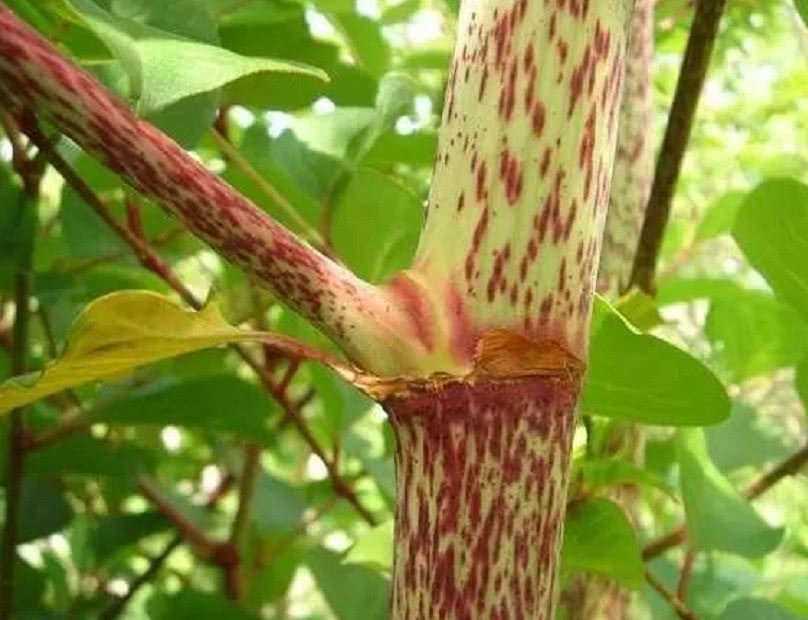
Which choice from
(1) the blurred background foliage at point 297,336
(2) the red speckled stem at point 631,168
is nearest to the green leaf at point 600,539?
Result: (1) the blurred background foliage at point 297,336

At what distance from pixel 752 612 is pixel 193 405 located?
8.0 inches

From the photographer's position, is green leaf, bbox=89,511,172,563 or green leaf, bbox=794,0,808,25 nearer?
green leaf, bbox=794,0,808,25

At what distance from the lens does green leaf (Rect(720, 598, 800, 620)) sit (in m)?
0.47

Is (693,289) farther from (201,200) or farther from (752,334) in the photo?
(201,200)

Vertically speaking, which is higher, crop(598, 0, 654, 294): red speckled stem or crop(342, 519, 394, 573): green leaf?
crop(598, 0, 654, 294): red speckled stem

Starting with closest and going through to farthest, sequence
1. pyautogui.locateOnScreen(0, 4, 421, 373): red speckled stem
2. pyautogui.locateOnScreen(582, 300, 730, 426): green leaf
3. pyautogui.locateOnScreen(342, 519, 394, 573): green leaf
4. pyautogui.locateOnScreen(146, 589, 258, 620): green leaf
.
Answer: pyautogui.locateOnScreen(0, 4, 421, 373): red speckled stem < pyautogui.locateOnScreen(582, 300, 730, 426): green leaf < pyautogui.locateOnScreen(342, 519, 394, 573): green leaf < pyautogui.locateOnScreen(146, 589, 258, 620): green leaf

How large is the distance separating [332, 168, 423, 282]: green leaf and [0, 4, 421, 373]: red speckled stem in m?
0.24

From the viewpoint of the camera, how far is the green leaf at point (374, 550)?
16.8 inches

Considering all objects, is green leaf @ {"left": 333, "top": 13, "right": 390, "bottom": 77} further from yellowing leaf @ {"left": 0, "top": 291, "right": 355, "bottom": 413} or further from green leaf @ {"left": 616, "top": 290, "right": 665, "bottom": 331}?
yellowing leaf @ {"left": 0, "top": 291, "right": 355, "bottom": 413}

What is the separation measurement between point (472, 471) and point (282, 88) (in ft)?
1.04

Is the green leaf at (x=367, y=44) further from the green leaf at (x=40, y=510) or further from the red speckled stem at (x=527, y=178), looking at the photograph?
the red speckled stem at (x=527, y=178)

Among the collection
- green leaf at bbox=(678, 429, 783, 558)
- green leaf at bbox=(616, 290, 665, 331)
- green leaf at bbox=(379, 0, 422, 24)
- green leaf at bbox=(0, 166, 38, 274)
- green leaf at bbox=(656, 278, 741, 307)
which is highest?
green leaf at bbox=(379, 0, 422, 24)

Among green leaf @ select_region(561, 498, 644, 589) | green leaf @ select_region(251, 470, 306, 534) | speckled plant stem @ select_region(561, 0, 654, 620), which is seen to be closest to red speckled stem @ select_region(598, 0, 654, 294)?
speckled plant stem @ select_region(561, 0, 654, 620)

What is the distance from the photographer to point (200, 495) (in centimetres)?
91
